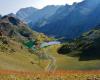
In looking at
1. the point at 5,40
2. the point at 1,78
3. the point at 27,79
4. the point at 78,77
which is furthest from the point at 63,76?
the point at 5,40

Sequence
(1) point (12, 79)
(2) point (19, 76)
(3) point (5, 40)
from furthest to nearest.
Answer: (3) point (5, 40), (2) point (19, 76), (1) point (12, 79)

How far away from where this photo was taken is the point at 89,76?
32.8 m

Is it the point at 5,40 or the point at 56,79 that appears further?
the point at 5,40

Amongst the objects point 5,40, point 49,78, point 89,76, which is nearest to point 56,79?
point 49,78

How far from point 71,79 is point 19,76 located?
5486 millimetres

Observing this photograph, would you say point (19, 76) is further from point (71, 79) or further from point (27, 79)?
point (71, 79)

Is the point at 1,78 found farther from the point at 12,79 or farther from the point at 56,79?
the point at 56,79

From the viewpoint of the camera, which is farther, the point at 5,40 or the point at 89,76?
the point at 5,40

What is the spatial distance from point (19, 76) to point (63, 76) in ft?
14.6

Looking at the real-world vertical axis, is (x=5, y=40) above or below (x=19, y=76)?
above

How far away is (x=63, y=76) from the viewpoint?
1313 inches

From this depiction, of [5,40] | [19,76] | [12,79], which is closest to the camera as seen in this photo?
[12,79]

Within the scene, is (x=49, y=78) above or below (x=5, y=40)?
below

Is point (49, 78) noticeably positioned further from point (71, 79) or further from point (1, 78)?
point (1, 78)
